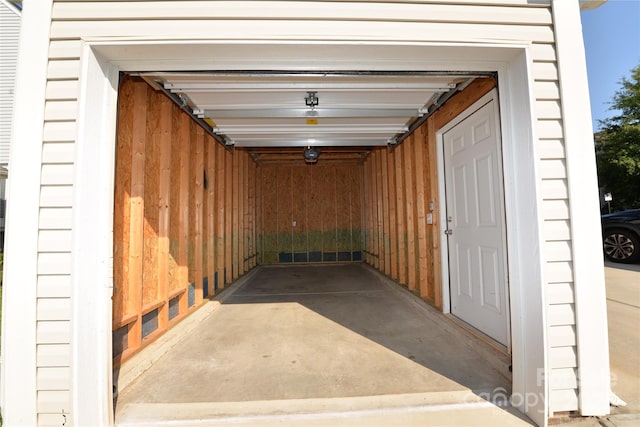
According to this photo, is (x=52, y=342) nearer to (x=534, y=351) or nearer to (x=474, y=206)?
(x=534, y=351)

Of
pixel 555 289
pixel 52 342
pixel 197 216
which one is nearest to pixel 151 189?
pixel 197 216

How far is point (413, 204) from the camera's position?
13.4 feet

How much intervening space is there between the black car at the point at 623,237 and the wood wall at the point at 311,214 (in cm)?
514

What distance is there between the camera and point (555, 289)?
1604 millimetres

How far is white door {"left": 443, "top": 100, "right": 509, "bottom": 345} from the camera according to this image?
233 centimetres

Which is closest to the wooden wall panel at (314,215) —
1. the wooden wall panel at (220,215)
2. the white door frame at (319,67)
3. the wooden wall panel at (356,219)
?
the wooden wall panel at (356,219)

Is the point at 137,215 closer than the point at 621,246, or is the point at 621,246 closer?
the point at 137,215

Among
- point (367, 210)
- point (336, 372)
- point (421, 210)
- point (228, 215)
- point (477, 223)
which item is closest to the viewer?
point (336, 372)

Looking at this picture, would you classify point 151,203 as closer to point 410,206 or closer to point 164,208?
point 164,208

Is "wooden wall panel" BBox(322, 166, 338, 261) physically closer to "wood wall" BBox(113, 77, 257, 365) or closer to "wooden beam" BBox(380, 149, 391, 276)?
Result: "wooden beam" BBox(380, 149, 391, 276)

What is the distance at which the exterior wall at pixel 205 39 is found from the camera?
1481 millimetres

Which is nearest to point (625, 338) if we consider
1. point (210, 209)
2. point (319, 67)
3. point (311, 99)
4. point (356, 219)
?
point (319, 67)

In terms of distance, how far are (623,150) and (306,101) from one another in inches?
585

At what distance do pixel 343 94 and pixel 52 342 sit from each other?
279 centimetres
